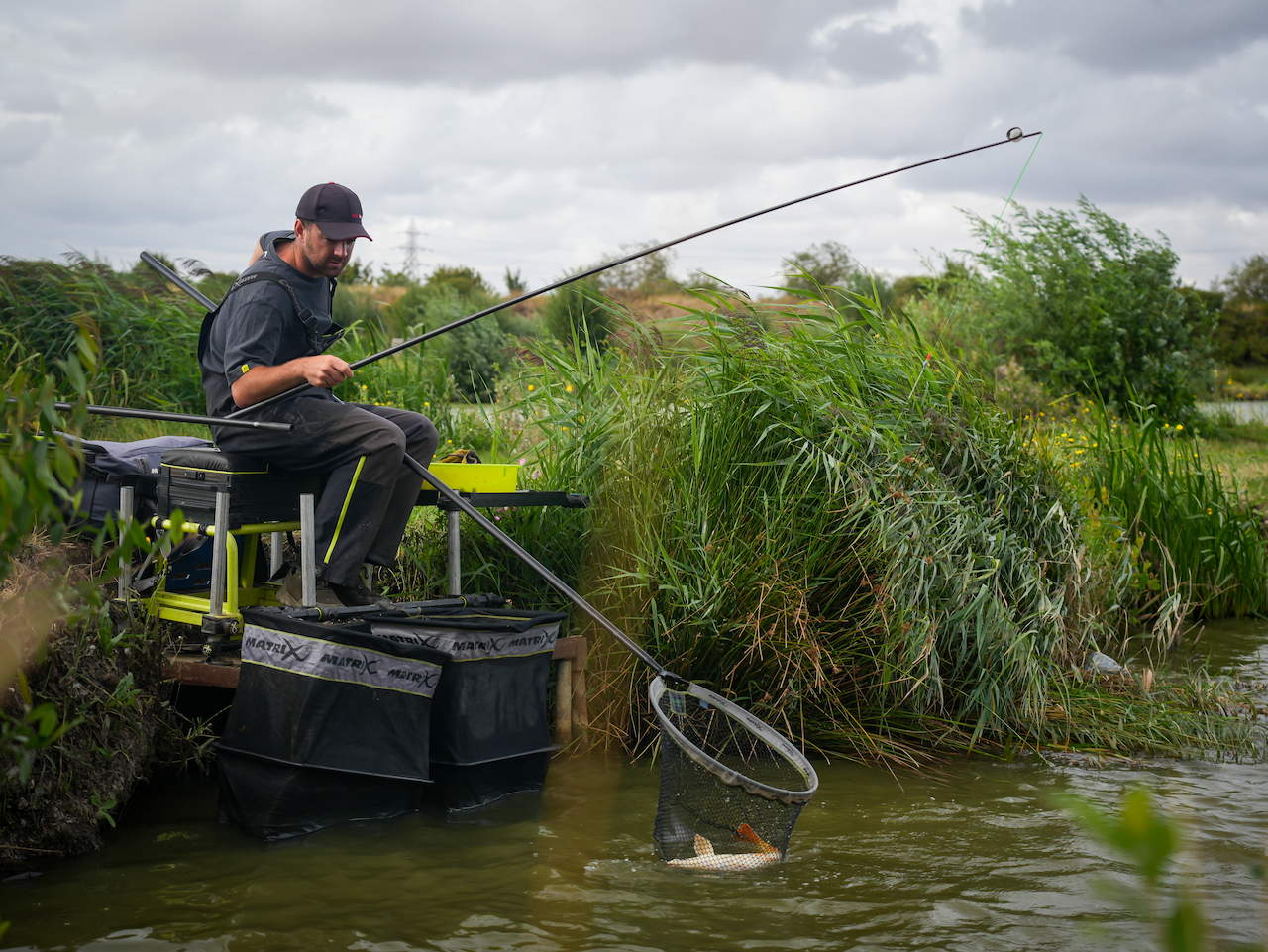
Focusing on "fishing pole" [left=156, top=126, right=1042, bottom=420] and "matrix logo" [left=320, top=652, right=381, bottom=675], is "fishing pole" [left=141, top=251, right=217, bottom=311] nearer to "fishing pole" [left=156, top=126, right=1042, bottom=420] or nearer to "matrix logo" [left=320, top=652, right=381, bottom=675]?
"fishing pole" [left=156, top=126, right=1042, bottom=420]

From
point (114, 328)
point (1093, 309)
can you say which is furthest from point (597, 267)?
point (1093, 309)

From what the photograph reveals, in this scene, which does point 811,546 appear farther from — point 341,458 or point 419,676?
point 341,458

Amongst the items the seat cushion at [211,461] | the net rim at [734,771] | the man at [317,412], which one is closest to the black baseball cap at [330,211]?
the man at [317,412]

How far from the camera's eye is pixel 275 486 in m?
4.00

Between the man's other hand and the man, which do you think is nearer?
the man's other hand

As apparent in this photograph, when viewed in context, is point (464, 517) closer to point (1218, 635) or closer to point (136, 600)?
point (136, 600)

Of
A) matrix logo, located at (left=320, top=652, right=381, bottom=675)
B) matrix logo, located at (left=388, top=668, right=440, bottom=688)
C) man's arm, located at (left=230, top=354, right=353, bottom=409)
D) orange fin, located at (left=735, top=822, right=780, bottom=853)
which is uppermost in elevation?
man's arm, located at (left=230, top=354, right=353, bottom=409)

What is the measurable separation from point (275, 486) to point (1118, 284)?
12907 millimetres

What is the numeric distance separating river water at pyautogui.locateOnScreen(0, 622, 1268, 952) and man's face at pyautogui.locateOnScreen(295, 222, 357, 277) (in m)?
2.11

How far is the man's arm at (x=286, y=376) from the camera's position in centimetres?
377

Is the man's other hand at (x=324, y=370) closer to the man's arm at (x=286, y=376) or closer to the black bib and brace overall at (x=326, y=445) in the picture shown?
the man's arm at (x=286, y=376)

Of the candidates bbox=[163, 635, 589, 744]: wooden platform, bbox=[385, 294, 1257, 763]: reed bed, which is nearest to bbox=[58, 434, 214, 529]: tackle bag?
bbox=[385, 294, 1257, 763]: reed bed

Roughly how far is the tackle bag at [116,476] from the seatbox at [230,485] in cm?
29

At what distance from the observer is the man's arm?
3768 millimetres
